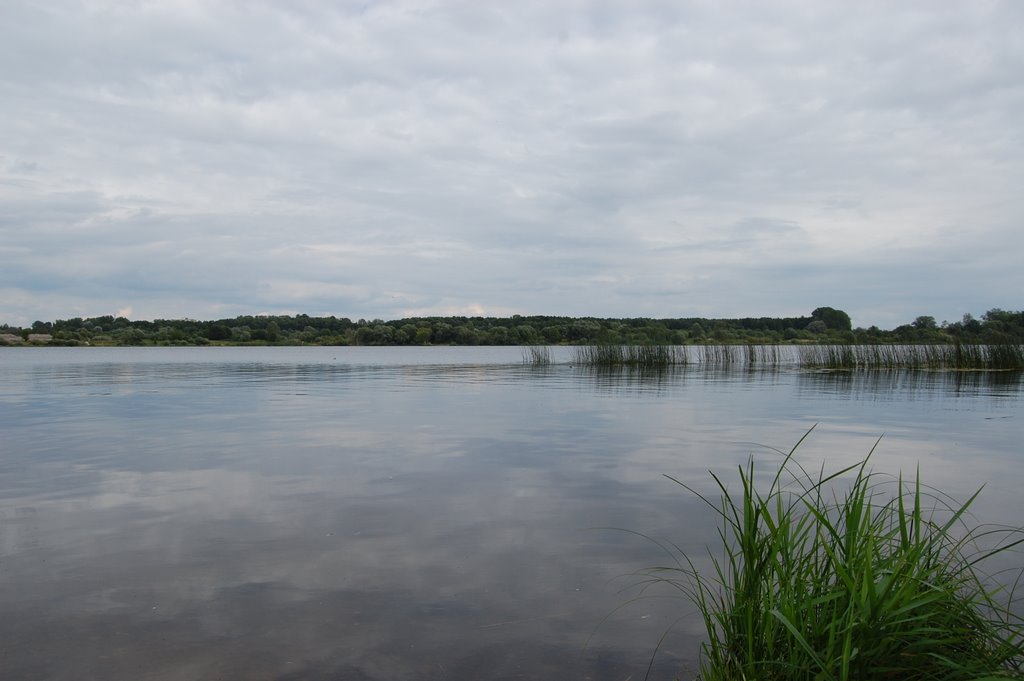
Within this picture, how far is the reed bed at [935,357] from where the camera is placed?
116 ft

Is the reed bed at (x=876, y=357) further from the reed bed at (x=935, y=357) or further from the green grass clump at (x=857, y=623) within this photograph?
the green grass clump at (x=857, y=623)

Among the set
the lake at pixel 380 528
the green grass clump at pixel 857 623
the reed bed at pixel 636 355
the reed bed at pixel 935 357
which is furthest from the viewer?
the reed bed at pixel 636 355

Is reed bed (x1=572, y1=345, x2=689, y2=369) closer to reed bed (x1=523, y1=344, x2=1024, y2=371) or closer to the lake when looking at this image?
reed bed (x1=523, y1=344, x2=1024, y2=371)

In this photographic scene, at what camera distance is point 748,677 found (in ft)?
11.3

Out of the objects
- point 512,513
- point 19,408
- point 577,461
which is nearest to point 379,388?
point 19,408

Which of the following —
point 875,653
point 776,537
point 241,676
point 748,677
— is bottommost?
point 241,676

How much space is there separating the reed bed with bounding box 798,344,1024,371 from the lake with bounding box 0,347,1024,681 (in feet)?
71.0

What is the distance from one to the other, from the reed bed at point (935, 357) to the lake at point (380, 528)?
21.6 m

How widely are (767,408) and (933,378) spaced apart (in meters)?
16.9

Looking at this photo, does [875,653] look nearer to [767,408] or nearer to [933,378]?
[767,408]

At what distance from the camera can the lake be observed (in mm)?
4430

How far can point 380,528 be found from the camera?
23.1 ft

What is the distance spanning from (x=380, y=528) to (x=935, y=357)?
3911 cm

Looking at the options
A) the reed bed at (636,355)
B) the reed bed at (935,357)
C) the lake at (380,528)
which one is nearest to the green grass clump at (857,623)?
the lake at (380,528)
